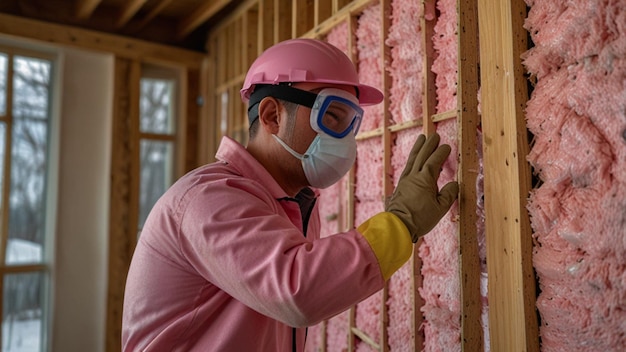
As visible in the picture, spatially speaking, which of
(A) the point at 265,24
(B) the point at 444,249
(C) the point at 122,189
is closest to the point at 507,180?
(B) the point at 444,249

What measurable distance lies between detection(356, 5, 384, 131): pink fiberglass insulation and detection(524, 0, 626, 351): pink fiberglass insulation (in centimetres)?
81

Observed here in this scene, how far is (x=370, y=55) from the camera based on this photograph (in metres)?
2.14

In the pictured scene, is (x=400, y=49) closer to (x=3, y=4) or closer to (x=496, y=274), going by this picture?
(x=496, y=274)

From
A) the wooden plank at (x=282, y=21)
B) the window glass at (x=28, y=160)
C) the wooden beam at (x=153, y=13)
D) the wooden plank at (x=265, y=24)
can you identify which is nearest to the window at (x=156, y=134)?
the wooden beam at (x=153, y=13)

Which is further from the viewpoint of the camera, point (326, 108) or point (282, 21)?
point (282, 21)

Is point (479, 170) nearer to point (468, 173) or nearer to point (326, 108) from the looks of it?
point (468, 173)

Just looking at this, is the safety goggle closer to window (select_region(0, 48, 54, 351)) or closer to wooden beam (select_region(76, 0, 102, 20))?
wooden beam (select_region(76, 0, 102, 20))

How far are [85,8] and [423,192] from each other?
10.3 feet

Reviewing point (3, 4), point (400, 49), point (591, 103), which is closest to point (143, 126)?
point (3, 4)

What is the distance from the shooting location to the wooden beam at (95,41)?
3217 mm

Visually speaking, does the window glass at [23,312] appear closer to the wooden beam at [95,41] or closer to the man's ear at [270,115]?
the wooden beam at [95,41]

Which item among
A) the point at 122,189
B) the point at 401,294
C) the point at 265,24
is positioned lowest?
the point at 401,294

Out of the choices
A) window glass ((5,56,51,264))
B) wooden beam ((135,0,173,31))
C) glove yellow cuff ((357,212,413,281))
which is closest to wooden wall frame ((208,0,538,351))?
glove yellow cuff ((357,212,413,281))

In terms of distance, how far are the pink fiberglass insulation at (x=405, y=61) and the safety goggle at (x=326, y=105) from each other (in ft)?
1.46
